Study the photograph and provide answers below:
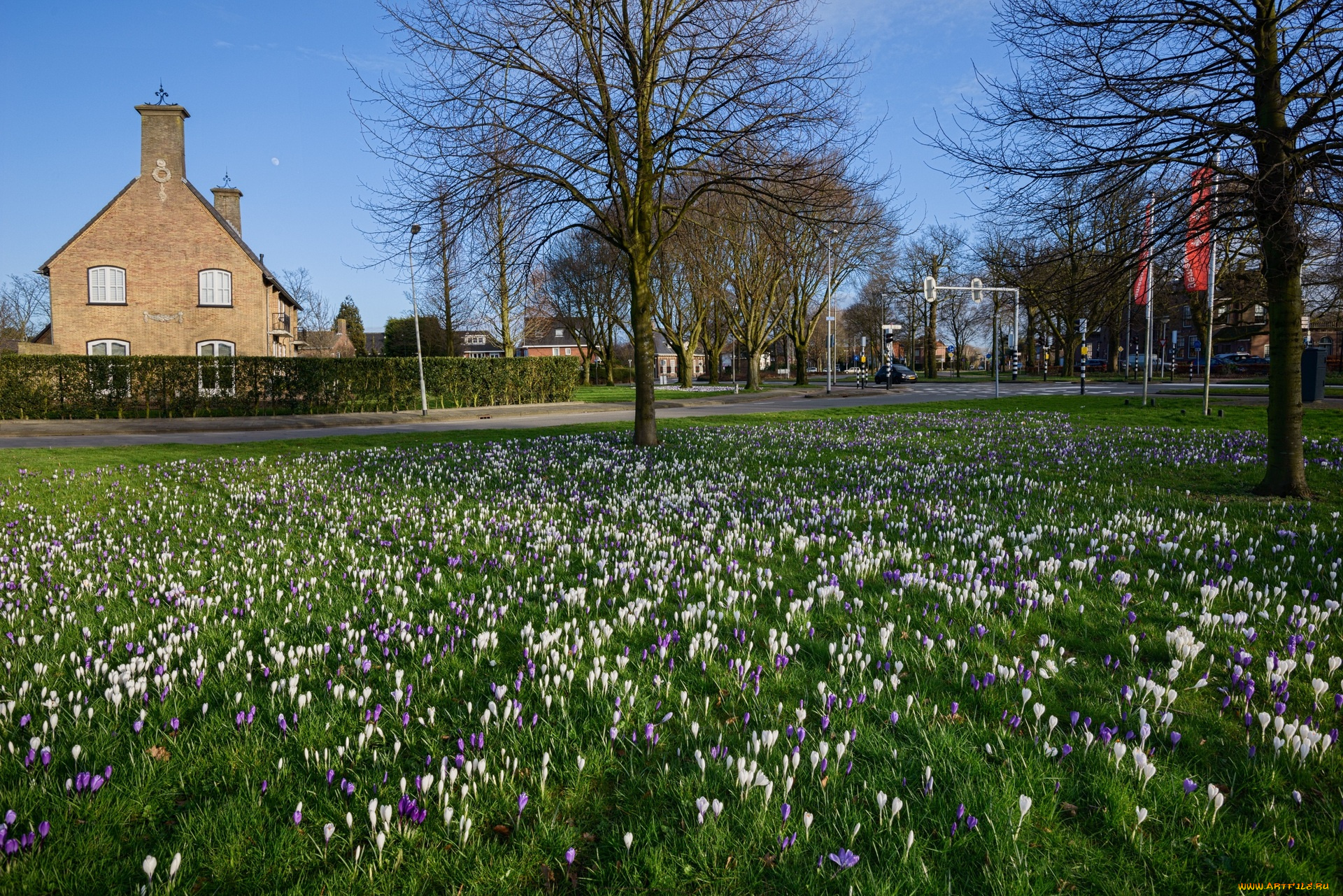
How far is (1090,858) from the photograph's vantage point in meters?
2.49

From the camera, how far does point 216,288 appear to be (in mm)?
35844

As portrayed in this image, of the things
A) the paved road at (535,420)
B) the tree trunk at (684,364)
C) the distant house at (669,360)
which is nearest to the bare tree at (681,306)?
the tree trunk at (684,364)

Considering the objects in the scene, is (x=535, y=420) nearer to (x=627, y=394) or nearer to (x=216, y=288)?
(x=627, y=394)

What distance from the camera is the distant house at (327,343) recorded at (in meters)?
71.1

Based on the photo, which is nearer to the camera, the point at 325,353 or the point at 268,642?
the point at 268,642

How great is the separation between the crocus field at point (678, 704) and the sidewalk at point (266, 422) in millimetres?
16667

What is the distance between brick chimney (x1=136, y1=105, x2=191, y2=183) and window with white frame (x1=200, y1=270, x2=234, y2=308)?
4741mm

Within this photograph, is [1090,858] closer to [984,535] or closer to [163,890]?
[163,890]

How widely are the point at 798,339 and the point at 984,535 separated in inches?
1631

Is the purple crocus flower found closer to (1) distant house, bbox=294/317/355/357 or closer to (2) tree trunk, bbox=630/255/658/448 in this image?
(2) tree trunk, bbox=630/255/658/448

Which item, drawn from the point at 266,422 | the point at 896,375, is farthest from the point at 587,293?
the point at 266,422

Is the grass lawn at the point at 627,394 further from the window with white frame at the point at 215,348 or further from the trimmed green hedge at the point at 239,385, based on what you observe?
the window with white frame at the point at 215,348

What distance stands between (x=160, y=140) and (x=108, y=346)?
33.4 feet

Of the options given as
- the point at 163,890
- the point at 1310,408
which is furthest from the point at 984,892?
the point at 1310,408
